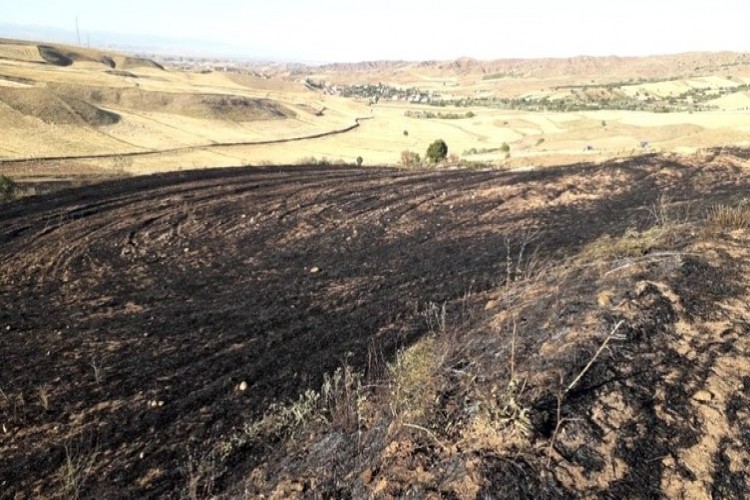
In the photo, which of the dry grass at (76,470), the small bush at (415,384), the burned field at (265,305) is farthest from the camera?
the dry grass at (76,470)

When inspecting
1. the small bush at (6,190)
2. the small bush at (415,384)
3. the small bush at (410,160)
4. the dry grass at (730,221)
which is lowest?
the small bush at (410,160)

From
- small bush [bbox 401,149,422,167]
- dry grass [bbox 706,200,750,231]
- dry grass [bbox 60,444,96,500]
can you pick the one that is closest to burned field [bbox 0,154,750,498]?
dry grass [bbox 60,444,96,500]

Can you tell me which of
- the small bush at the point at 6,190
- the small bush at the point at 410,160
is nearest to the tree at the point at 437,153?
the small bush at the point at 410,160

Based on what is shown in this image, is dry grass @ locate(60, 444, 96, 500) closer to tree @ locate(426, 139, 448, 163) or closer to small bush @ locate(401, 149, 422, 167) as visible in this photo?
small bush @ locate(401, 149, 422, 167)

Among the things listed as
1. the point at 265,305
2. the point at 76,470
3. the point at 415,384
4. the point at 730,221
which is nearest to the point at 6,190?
the point at 265,305

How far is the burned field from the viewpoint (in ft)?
14.4

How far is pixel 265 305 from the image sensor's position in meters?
8.87

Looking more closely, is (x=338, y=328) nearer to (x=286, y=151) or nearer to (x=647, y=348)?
(x=647, y=348)

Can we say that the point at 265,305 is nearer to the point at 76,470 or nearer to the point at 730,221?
the point at 76,470

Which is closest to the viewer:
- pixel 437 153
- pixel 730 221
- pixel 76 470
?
pixel 76 470

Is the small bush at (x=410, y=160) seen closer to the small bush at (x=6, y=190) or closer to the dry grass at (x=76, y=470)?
the small bush at (x=6, y=190)

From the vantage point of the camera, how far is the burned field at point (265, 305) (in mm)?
4395

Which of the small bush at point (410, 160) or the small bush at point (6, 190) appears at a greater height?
the small bush at point (6, 190)

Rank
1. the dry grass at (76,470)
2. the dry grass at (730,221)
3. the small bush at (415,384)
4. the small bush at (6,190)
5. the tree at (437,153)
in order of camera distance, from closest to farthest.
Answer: the small bush at (415,384) < the dry grass at (76,470) < the dry grass at (730,221) < the small bush at (6,190) < the tree at (437,153)
